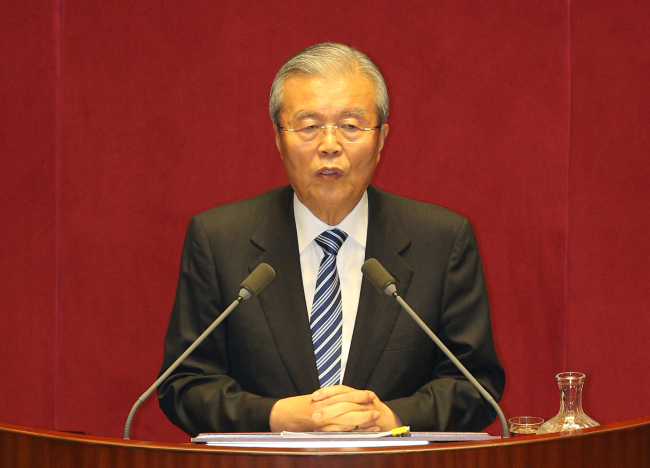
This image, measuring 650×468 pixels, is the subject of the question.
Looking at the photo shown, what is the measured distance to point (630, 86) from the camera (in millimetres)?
2908

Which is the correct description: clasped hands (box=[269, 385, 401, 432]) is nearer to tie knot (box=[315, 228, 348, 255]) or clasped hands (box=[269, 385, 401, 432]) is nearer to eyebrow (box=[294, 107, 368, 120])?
tie knot (box=[315, 228, 348, 255])

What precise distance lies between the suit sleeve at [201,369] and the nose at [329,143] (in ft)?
1.26

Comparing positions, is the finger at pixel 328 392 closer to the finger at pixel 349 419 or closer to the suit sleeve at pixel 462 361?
the finger at pixel 349 419

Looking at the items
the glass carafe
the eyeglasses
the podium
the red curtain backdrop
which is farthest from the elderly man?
the red curtain backdrop

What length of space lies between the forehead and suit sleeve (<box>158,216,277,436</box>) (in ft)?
1.32

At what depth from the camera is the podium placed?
43.3 inches

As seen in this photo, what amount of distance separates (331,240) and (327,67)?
16.7 inches

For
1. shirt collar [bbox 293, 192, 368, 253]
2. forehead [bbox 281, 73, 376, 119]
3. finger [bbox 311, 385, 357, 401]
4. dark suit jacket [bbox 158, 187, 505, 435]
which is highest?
forehead [bbox 281, 73, 376, 119]

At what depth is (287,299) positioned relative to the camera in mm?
2006

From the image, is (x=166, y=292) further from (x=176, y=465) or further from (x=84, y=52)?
(x=176, y=465)

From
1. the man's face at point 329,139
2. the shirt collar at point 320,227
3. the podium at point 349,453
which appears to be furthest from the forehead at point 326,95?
the podium at point 349,453

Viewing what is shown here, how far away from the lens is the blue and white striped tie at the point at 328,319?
6.45 feet

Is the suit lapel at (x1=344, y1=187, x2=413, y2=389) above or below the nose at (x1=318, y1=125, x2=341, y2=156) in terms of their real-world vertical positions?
below

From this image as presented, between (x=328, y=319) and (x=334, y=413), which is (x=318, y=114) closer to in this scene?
(x=328, y=319)
